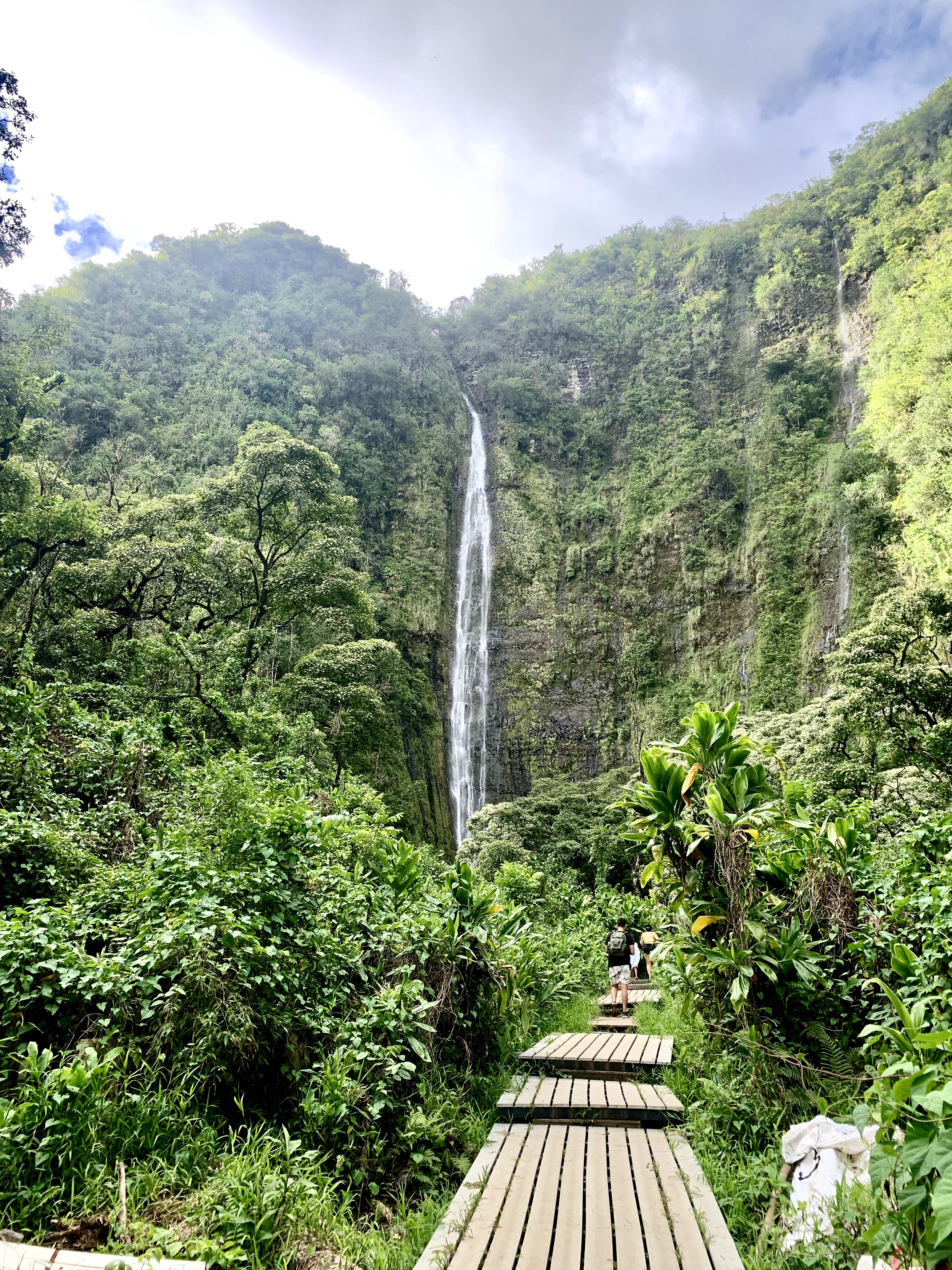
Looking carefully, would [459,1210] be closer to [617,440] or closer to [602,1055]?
[602,1055]

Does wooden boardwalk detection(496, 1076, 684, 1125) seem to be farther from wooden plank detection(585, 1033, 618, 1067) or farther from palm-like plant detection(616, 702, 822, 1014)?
palm-like plant detection(616, 702, 822, 1014)

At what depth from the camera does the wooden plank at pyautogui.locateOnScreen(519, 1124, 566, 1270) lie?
2.29m

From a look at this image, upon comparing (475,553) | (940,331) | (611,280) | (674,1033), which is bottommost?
(674,1033)

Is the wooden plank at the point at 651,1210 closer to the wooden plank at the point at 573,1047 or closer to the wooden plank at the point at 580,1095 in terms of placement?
the wooden plank at the point at 580,1095

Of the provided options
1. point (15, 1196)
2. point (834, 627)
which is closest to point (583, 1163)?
point (15, 1196)

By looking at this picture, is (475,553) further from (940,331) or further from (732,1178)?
(732,1178)

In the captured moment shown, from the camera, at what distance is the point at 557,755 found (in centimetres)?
2384

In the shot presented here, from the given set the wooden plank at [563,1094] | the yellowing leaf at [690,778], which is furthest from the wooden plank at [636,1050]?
the yellowing leaf at [690,778]

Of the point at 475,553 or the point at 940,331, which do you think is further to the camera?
the point at 475,553

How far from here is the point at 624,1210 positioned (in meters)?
2.63

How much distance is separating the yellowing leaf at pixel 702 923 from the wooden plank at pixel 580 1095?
111 cm

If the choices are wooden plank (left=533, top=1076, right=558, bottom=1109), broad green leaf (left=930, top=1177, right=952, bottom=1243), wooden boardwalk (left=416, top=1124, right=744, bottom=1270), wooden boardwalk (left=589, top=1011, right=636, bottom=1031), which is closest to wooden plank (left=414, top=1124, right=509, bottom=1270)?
wooden boardwalk (left=416, top=1124, right=744, bottom=1270)

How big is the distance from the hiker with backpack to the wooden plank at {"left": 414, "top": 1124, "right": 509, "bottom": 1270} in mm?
4541

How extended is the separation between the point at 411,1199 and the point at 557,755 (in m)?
21.1
